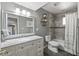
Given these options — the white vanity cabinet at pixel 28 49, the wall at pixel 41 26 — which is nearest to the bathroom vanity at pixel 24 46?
the white vanity cabinet at pixel 28 49

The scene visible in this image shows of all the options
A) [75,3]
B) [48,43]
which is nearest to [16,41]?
[48,43]

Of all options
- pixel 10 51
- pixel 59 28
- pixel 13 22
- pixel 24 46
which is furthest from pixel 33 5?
pixel 10 51

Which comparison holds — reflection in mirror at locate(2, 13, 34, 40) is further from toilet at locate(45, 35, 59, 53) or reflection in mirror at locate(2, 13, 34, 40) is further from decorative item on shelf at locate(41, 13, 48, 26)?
toilet at locate(45, 35, 59, 53)

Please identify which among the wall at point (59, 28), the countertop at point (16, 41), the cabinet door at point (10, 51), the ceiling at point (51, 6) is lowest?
the cabinet door at point (10, 51)

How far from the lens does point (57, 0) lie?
1628 mm

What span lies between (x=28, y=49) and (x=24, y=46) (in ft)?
0.32

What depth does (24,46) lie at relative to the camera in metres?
1.61

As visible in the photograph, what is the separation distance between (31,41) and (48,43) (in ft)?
1.09

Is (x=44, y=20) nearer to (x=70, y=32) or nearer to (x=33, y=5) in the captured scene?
(x=33, y=5)

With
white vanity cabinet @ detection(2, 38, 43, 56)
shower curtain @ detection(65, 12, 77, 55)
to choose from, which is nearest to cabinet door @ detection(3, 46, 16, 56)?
white vanity cabinet @ detection(2, 38, 43, 56)

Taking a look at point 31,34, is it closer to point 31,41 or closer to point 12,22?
point 31,41

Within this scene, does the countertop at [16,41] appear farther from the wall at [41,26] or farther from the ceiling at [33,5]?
the ceiling at [33,5]

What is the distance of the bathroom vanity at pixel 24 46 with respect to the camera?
4.94 ft

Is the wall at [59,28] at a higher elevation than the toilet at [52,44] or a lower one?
higher
